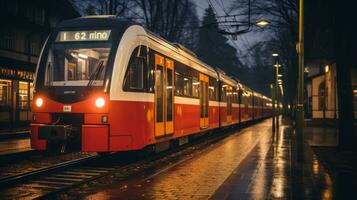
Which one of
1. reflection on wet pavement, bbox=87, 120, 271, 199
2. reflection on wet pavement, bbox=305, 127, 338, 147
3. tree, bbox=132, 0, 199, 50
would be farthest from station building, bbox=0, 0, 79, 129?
reflection on wet pavement, bbox=87, 120, 271, 199

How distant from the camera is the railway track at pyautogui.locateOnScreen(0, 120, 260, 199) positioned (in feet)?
30.8

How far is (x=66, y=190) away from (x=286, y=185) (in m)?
4.44

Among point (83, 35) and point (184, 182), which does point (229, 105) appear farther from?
point (184, 182)

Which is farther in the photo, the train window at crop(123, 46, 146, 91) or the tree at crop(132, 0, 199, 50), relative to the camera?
the tree at crop(132, 0, 199, 50)

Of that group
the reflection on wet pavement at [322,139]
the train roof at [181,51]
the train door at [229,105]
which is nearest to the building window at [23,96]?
the train door at [229,105]

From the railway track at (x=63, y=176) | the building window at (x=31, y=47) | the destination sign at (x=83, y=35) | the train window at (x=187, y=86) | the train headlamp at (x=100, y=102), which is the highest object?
the building window at (x=31, y=47)

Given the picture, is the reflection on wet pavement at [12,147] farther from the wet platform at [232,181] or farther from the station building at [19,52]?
the station building at [19,52]

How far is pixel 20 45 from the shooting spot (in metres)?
36.9

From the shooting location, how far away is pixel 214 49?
325ft

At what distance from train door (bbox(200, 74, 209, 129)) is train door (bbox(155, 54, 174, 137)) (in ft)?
17.5

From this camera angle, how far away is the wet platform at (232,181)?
8.95m

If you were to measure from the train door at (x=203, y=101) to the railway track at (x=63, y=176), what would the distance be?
5.50m

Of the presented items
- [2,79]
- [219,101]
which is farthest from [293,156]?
[2,79]

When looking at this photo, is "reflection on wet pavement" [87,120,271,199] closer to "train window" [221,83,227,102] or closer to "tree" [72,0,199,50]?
"train window" [221,83,227,102]
